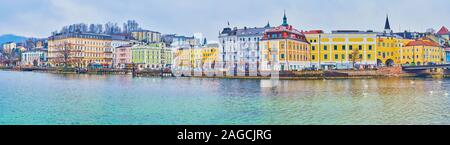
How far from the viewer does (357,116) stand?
5.49 metres

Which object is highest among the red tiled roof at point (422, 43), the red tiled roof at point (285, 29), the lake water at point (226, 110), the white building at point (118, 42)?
the red tiled roof at point (285, 29)

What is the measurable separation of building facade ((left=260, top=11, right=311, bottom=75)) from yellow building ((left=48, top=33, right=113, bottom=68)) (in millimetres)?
5251

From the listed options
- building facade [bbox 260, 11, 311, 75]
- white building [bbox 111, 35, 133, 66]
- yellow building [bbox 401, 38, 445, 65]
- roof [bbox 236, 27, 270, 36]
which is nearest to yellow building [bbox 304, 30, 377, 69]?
building facade [bbox 260, 11, 311, 75]

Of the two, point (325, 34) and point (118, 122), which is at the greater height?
point (325, 34)

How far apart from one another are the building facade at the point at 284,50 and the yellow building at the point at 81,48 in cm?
525

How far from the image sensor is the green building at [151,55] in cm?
1378

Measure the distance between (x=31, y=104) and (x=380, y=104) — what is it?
6.02 meters

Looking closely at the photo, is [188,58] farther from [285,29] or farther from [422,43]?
[422,43]

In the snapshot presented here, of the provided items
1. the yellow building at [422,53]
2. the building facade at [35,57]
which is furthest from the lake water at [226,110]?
the building facade at [35,57]

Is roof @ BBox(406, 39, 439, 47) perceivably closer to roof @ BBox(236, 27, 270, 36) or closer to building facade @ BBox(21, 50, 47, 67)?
roof @ BBox(236, 27, 270, 36)

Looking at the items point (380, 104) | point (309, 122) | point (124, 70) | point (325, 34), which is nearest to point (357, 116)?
point (309, 122)

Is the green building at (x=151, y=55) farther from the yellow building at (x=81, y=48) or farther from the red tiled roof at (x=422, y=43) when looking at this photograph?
the red tiled roof at (x=422, y=43)

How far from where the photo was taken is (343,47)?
12008 millimetres
